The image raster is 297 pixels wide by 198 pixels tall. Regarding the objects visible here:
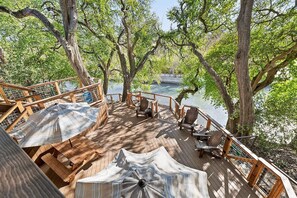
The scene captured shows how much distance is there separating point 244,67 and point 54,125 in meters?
5.95

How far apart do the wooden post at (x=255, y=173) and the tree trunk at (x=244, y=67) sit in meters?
2.59

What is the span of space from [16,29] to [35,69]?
110 inches

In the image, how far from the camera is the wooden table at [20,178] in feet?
1.73

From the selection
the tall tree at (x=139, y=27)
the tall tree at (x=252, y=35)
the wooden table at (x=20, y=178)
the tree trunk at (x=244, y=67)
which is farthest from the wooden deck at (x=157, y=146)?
the tall tree at (x=139, y=27)

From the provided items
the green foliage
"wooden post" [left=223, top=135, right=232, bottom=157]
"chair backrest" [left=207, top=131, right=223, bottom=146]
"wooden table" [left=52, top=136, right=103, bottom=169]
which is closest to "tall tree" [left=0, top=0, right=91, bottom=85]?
"wooden table" [left=52, top=136, right=103, bottom=169]

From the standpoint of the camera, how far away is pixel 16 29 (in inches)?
391

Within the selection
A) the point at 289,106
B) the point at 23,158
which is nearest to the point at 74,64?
the point at 23,158

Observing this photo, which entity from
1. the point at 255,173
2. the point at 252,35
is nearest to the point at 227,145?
the point at 255,173

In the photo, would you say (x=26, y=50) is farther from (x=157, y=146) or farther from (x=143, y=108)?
(x=157, y=146)

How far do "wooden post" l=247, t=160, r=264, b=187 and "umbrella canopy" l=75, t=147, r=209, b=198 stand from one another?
5.71 ft

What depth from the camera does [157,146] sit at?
16.0 feet

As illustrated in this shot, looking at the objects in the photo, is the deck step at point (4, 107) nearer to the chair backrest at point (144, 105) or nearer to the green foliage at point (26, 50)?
the chair backrest at point (144, 105)

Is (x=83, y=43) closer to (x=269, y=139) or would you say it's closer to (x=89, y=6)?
(x=89, y=6)

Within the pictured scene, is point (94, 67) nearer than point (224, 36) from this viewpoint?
No
